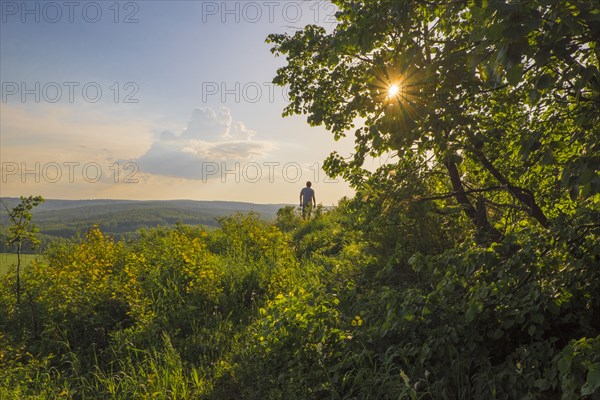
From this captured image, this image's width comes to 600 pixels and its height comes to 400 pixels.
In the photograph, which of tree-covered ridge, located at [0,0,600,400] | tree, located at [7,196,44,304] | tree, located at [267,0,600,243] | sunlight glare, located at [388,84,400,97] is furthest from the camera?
tree, located at [7,196,44,304]

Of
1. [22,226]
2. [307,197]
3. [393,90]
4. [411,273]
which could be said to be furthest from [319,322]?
[307,197]

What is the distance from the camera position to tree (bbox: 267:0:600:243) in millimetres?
2113

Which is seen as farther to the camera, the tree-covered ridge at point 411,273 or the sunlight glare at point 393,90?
the sunlight glare at point 393,90

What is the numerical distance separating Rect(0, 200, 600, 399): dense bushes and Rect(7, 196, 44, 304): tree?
57cm

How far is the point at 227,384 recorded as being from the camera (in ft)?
16.4

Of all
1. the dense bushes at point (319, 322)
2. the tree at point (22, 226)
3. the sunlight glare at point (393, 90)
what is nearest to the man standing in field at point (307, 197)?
the dense bushes at point (319, 322)

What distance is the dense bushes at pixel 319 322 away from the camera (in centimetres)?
350

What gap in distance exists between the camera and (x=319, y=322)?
4.77 metres

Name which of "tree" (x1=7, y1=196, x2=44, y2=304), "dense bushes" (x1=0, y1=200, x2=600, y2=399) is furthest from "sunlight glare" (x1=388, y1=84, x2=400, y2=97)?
"tree" (x1=7, y1=196, x2=44, y2=304)

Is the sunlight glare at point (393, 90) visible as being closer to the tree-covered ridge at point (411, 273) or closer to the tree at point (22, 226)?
the tree-covered ridge at point (411, 273)

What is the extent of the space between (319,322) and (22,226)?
18.9 ft

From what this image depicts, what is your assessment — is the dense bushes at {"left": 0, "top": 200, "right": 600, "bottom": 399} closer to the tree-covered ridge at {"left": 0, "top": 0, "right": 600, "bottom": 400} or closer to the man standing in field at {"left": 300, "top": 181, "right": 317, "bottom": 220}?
the tree-covered ridge at {"left": 0, "top": 0, "right": 600, "bottom": 400}

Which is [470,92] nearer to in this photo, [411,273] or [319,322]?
[319,322]

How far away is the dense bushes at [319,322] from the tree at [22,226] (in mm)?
571
